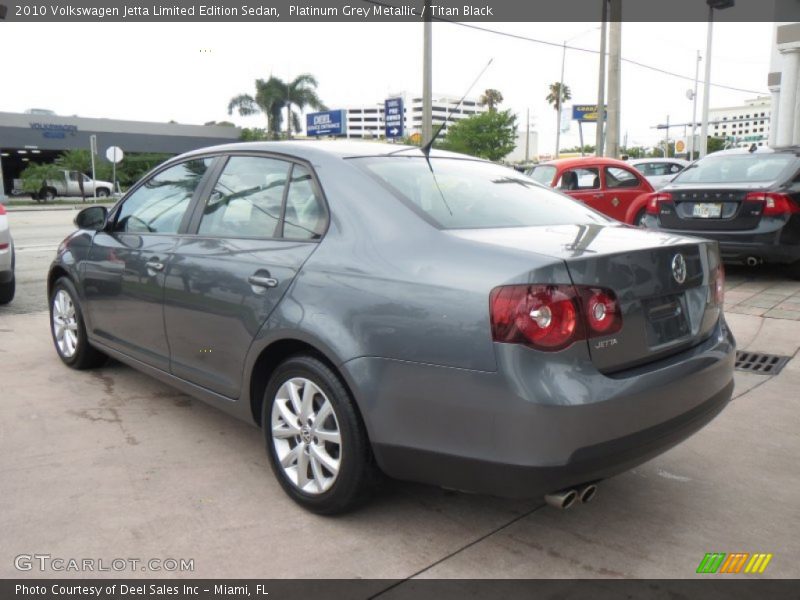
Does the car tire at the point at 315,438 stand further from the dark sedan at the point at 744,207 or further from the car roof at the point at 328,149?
the dark sedan at the point at 744,207

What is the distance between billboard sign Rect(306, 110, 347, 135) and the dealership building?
6.43 meters

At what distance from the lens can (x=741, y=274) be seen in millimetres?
8953

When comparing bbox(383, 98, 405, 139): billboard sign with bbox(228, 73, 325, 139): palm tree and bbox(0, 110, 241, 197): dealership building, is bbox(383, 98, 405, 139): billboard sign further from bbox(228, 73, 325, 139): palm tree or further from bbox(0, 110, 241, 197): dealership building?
bbox(0, 110, 241, 197): dealership building

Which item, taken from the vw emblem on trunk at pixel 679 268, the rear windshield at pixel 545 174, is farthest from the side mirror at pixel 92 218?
the rear windshield at pixel 545 174

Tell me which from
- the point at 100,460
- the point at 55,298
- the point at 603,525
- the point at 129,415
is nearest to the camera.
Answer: the point at 603,525

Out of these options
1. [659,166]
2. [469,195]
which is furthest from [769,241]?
[659,166]

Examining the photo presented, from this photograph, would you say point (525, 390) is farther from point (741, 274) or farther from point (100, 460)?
point (741, 274)

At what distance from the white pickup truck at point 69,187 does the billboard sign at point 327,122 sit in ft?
62.2

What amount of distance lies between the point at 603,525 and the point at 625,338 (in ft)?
3.00

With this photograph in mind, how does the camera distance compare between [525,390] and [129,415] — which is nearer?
[525,390]

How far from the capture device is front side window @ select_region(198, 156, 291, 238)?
3377 millimetres

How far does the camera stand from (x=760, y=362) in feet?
17.3
